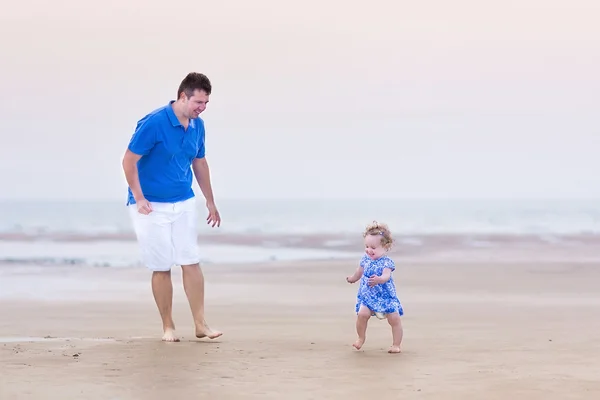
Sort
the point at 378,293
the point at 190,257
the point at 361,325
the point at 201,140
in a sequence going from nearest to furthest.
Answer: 1. the point at 361,325
2. the point at 378,293
3. the point at 190,257
4. the point at 201,140

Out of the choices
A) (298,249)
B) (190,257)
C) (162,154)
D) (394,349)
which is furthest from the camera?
(298,249)

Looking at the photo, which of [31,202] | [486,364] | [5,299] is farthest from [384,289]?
[31,202]

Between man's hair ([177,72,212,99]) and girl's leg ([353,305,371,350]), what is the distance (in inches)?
66.4

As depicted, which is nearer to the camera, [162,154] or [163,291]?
[162,154]

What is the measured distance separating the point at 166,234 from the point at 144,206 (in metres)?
0.28

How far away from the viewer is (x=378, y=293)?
6488 millimetres

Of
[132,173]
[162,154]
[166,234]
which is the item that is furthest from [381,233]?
[132,173]

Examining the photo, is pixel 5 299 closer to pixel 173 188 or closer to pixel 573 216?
pixel 173 188

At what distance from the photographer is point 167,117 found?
6594 millimetres

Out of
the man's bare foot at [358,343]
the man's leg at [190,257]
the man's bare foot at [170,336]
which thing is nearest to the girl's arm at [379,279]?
the man's bare foot at [358,343]

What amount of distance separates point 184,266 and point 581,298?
14.1ft

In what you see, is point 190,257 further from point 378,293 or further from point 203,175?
point 378,293

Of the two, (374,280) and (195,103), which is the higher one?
(195,103)

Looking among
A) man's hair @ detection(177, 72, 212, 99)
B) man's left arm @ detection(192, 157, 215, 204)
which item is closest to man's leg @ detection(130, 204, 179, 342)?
man's left arm @ detection(192, 157, 215, 204)
